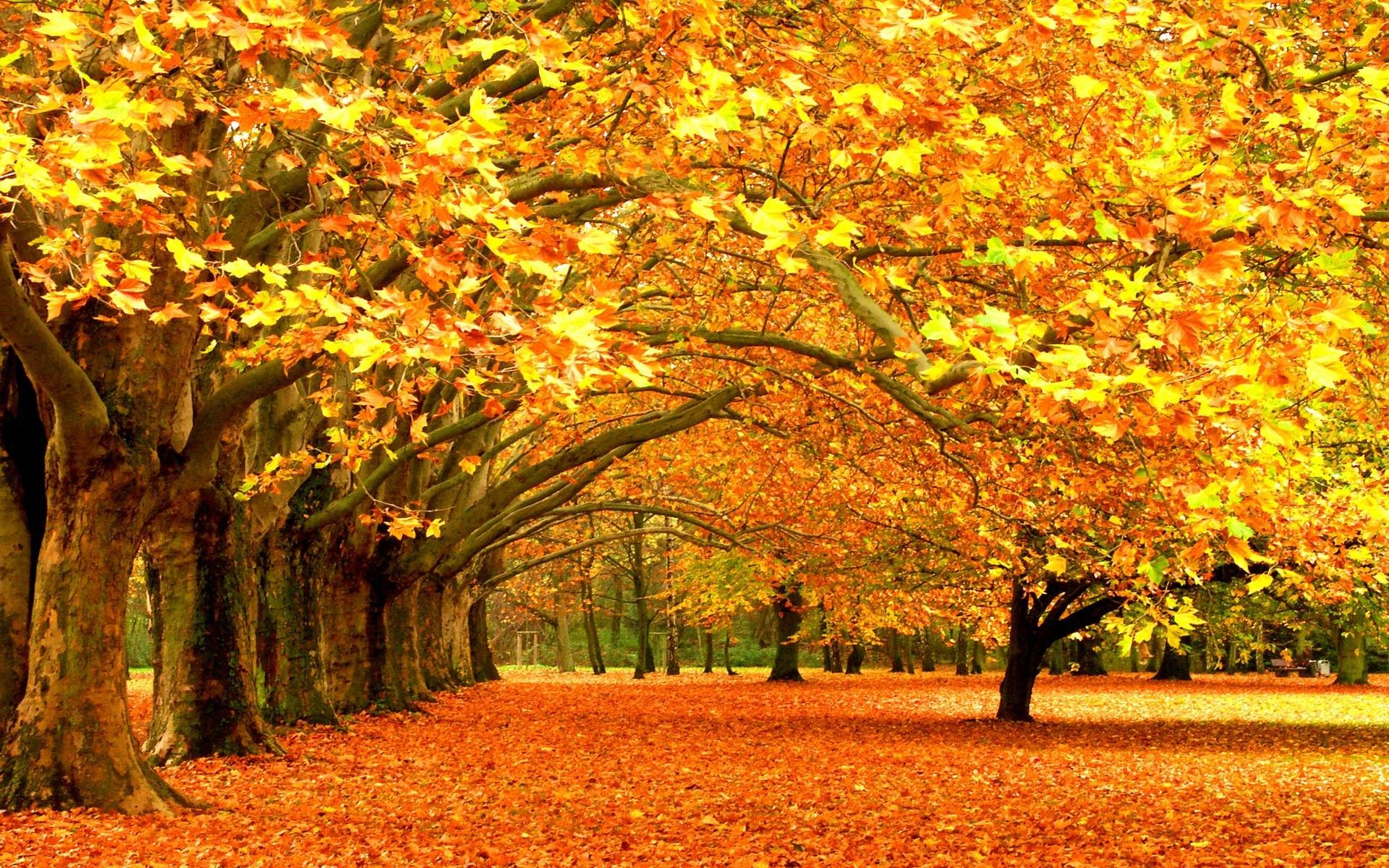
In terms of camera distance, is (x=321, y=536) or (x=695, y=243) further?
(x=321, y=536)

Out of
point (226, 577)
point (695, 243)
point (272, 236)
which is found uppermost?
point (695, 243)

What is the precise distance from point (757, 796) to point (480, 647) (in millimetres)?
24195

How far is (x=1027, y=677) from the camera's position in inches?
836

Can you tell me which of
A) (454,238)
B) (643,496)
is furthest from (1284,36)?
(643,496)

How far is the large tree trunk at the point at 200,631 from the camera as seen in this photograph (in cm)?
1118

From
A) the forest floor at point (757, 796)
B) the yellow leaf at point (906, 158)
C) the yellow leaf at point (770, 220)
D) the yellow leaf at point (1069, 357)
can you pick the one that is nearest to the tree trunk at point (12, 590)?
the forest floor at point (757, 796)

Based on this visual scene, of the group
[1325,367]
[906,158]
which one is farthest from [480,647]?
[1325,367]

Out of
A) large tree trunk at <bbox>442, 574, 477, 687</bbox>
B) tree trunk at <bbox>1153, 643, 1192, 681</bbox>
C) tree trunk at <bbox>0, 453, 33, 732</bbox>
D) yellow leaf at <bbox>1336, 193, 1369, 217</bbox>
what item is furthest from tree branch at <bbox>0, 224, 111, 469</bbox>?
tree trunk at <bbox>1153, 643, 1192, 681</bbox>

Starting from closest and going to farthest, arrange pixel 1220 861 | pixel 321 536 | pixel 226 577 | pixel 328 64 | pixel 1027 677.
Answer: pixel 1220 861 < pixel 328 64 < pixel 226 577 < pixel 321 536 < pixel 1027 677

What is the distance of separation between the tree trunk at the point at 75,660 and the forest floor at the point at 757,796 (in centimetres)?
Result: 26

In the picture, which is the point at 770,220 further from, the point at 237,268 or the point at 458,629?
the point at 458,629

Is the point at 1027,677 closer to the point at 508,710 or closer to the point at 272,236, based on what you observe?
the point at 508,710

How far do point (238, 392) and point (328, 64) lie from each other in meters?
2.98

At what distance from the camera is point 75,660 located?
312 inches
